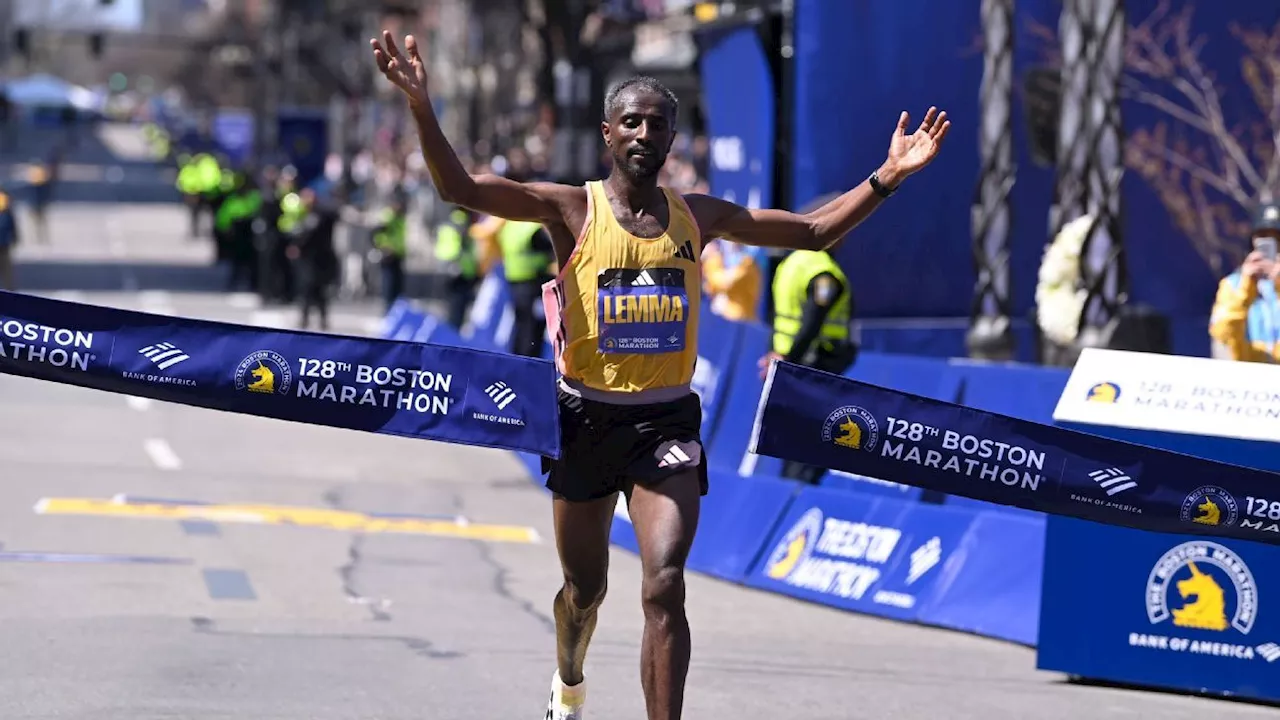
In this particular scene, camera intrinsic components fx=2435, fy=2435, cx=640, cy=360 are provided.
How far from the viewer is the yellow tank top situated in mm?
6938

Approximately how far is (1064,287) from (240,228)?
25.4 meters

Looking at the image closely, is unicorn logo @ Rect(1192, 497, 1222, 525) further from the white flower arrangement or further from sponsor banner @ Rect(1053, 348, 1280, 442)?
the white flower arrangement

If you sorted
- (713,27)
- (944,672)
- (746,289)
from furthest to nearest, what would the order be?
1. (713,27)
2. (746,289)
3. (944,672)

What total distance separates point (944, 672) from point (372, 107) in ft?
186

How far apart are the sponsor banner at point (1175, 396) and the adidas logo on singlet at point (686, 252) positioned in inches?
117

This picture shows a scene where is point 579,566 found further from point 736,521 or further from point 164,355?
point 736,521

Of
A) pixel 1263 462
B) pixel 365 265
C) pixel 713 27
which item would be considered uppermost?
pixel 713 27

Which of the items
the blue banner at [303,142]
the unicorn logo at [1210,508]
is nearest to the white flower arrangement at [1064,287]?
the unicorn logo at [1210,508]

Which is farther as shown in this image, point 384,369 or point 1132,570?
Result: point 1132,570

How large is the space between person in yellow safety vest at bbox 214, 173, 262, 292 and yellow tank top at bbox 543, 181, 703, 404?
31562mm

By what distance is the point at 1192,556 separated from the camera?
952 cm

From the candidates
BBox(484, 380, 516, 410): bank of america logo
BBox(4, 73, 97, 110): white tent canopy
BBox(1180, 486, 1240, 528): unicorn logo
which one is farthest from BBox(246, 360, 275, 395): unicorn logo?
BBox(4, 73, 97, 110): white tent canopy

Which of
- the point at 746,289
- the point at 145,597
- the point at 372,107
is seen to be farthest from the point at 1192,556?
the point at 372,107

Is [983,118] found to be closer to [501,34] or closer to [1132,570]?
[1132,570]
